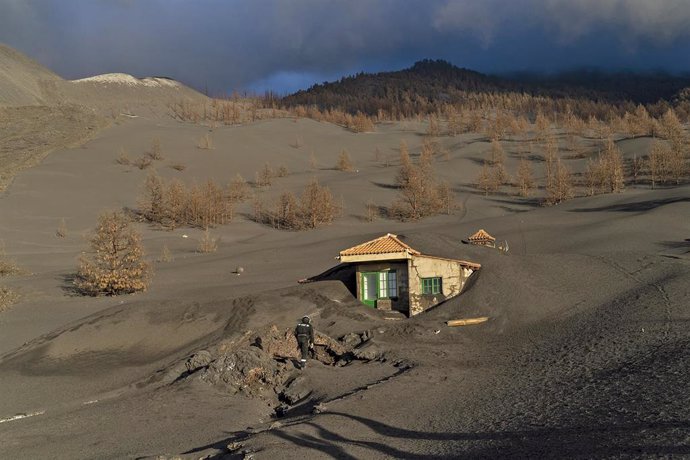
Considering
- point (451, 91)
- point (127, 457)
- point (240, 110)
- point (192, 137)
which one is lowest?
point (127, 457)

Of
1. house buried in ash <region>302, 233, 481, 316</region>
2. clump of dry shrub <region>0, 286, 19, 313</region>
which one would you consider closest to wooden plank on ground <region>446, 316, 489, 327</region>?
house buried in ash <region>302, 233, 481, 316</region>

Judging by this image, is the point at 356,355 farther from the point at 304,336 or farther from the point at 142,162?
the point at 142,162

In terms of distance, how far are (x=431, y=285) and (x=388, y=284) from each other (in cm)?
148

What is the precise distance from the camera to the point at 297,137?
90.7m

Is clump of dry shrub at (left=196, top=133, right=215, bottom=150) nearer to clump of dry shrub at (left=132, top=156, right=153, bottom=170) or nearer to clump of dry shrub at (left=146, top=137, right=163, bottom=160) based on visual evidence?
clump of dry shrub at (left=146, top=137, right=163, bottom=160)

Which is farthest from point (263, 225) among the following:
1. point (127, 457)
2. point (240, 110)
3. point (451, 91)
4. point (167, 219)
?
point (451, 91)

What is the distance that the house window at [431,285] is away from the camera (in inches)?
883

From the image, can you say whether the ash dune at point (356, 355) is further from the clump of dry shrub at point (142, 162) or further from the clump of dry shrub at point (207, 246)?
the clump of dry shrub at point (142, 162)

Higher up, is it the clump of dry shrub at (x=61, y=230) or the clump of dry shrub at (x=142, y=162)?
the clump of dry shrub at (x=142, y=162)

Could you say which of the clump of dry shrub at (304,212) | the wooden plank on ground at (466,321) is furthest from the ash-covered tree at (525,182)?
the wooden plank on ground at (466,321)

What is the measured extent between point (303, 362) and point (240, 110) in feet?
394

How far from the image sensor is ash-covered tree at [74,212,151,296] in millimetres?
27977

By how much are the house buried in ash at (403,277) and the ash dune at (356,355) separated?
667mm

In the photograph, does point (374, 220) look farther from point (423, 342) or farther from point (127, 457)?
point (127, 457)
